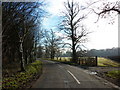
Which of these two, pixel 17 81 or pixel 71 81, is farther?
pixel 71 81

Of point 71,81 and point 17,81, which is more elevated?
point 17,81

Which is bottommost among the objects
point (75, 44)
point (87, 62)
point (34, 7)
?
point (87, 62)

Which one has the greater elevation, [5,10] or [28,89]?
[5,10]

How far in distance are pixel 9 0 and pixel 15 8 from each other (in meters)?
0.70

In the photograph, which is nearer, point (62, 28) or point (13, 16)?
point (13, 16)

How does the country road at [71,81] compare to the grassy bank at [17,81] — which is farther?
the country road at [71,81]

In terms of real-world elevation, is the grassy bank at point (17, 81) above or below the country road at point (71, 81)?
above

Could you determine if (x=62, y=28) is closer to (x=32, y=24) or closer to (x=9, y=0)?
(x=32, y=24)

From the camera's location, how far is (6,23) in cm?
938

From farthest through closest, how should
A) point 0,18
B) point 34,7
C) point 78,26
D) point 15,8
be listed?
point 78,26 → point 34,7 → point 15,8 → point 0,18

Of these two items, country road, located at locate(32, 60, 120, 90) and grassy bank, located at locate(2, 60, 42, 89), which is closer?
grassy bank, located at locate(2, 60, 42, 89)

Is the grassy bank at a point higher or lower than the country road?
higher

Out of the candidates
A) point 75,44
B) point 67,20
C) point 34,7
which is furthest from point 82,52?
point 34,7

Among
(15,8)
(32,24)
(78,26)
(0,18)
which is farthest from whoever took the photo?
(78,26)
